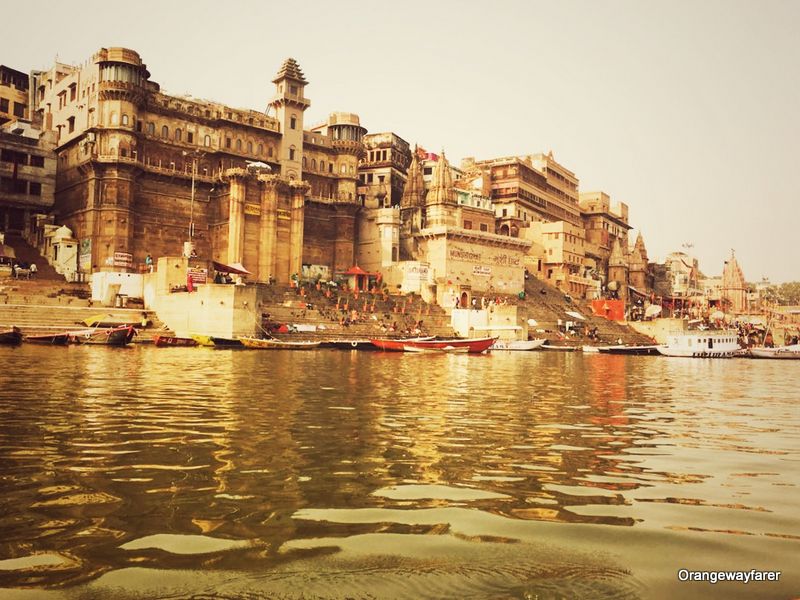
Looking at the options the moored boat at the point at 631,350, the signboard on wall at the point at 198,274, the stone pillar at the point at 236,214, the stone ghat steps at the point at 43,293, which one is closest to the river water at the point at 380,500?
the stone ghat steps at the point at 43,293

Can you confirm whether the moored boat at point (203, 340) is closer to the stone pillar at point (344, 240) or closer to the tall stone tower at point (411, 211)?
the stone pillar at point (344, 240)

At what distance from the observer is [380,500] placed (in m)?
6.03

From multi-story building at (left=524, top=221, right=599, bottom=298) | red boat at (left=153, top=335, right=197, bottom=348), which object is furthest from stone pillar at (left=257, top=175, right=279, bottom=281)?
multi-story building at (left=524, top=221, right=599, bottom=298)

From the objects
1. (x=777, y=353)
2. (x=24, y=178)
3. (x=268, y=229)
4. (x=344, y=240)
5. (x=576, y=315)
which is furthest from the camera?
(x=576, y=315)

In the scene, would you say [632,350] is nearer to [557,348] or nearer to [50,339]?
[557,348]

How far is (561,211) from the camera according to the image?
101 meters

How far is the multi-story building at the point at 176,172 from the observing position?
5256 centimetres

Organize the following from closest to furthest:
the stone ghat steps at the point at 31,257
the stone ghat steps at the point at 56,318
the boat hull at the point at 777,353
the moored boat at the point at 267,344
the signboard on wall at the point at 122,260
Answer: the stone ghat steps at the point at 56,318, the moored boat at the point at 267,344, the stone ghat steps at the point at 31,257, the signboard on wall at the point at 122,260, the boat hull at the point at 777,353

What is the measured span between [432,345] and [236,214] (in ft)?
71.1

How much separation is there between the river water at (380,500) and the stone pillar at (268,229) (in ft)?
141

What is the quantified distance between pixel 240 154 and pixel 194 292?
2307cm

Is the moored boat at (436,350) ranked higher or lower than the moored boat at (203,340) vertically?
lower

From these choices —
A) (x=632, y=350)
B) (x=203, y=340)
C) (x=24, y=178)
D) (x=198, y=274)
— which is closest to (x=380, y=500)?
(x=203, y=340)

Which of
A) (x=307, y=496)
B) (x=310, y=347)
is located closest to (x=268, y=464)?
(x=307, y=496)
